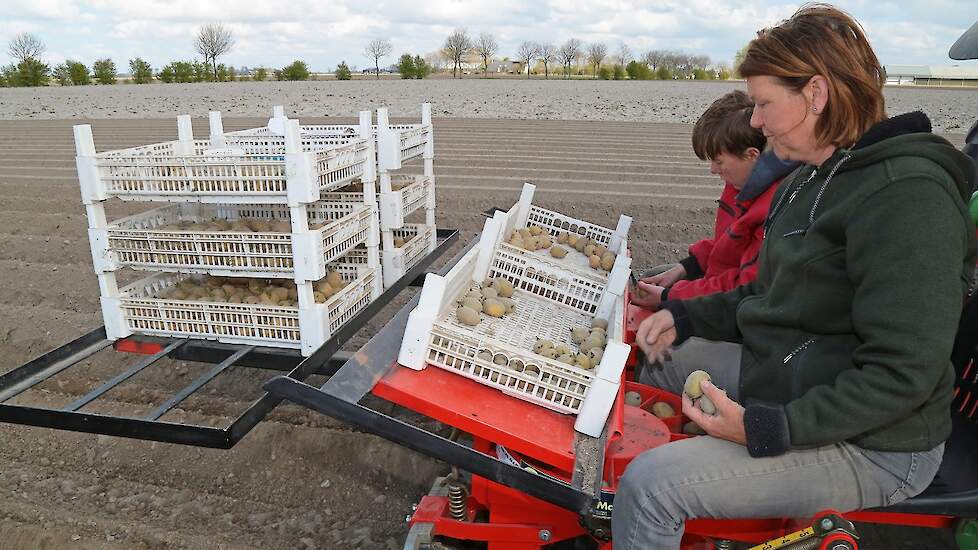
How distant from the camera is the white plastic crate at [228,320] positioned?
281cm

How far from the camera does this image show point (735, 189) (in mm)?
3207

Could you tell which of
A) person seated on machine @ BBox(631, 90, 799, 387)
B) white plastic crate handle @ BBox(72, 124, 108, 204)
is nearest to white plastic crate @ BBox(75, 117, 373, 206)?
white plastic crate handle @ BBox(72, 124, 108, 204)

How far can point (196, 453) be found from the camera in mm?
3018

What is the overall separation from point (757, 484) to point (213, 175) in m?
2.27

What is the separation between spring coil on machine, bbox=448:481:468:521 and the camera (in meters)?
2.06

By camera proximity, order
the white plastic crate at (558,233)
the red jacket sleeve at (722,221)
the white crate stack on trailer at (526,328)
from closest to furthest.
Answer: the white crate stack on trailer at (526,328) → the white plastic crate at (558,233) → the red jacket sleeve at (722,221)

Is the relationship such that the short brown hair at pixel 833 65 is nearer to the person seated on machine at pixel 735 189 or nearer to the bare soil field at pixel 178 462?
the person seated on machine at pixel 735 189

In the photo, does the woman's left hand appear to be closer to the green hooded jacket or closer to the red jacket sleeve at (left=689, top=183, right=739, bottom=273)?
the green hooded jacket

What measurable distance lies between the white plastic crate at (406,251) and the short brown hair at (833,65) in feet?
7.40

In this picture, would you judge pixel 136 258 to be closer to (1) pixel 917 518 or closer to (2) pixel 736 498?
(2) pixel 736 498

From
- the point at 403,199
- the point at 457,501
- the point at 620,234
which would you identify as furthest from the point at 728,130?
the point at 457,501

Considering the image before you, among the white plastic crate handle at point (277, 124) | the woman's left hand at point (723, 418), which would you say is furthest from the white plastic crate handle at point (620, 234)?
the white plastic crate handle at point (277, 124)

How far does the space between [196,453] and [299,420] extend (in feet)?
1.55

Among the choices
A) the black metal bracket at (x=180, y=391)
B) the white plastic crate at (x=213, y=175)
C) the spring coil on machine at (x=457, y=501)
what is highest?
the white plastic crate at (x=213, y=175)
